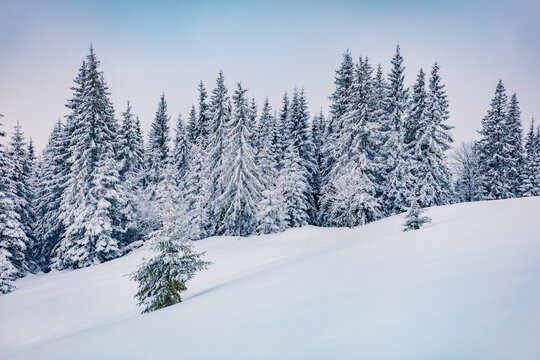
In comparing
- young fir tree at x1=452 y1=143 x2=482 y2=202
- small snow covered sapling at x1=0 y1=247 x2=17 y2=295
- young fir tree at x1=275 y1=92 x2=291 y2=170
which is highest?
young fir tree at x1=275 y1=92 x2=291 y2=170

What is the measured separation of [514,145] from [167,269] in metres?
38.3

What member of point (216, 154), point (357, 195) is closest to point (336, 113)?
point (357, 195)

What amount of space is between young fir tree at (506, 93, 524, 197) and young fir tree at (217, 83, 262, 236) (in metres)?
26.6

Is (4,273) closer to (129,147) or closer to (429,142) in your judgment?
(129,147)

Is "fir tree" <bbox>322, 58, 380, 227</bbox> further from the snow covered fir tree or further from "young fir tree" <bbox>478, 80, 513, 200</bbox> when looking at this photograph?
"young fir tree" <bbox>478, 80, 513, 200</bbox>

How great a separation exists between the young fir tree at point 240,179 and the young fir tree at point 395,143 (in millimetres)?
12299

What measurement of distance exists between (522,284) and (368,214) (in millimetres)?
22411

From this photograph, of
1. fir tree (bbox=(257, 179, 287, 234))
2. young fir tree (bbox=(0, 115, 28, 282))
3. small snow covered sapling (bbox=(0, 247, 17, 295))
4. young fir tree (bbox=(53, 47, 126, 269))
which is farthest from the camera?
Result: young fir tree (bbox=(53, 47, 126, 269))

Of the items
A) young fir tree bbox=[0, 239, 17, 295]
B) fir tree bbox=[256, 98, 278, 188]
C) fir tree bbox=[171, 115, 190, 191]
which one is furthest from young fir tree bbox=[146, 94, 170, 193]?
young fir tree bbox=[0, 239, 17, 295]

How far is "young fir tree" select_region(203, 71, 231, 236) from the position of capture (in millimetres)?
29375

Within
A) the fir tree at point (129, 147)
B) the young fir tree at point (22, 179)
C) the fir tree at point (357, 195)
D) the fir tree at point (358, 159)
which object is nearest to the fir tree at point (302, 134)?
the fir tree at point (358, 159)

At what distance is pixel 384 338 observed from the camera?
3561 mm

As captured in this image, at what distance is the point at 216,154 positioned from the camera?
30.8 meters

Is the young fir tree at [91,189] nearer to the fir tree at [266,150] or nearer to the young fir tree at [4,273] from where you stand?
the young fir tree at [4,273]
